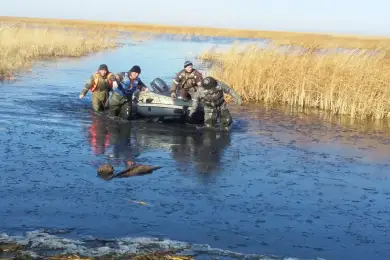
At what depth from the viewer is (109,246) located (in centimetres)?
586

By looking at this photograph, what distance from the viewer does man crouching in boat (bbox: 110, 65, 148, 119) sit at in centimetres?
1365

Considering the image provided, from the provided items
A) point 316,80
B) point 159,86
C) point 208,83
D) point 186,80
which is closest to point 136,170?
point 208,83

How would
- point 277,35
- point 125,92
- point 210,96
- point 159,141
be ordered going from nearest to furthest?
point 159,141
point 210,96
point 125,92
point 277,35

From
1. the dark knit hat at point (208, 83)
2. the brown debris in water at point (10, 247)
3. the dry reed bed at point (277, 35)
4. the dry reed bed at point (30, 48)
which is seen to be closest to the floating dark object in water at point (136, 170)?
the brown debris in water at point (10, 247)

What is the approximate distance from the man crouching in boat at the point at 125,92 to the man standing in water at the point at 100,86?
37cm

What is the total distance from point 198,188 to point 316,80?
986cm

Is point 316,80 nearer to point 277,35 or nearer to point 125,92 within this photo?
point 125,92

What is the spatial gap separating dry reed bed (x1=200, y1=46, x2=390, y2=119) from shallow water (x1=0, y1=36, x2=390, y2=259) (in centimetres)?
220

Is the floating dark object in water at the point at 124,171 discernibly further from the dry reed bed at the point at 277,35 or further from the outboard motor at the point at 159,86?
the dry reed bed at the point at 277,35

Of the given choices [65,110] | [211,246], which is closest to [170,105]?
[65,110]

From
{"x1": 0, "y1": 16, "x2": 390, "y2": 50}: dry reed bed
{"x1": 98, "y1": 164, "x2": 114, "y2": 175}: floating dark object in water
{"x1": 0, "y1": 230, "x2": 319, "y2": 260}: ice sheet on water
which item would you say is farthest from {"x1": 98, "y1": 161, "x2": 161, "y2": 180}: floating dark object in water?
{"x1": 0, "y1": 16, "x2": 390, "y2": 50}: dry reed bed

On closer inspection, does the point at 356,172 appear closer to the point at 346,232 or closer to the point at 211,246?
the point at 346,232

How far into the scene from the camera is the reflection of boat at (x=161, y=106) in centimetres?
1315

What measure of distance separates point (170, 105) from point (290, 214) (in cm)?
629
